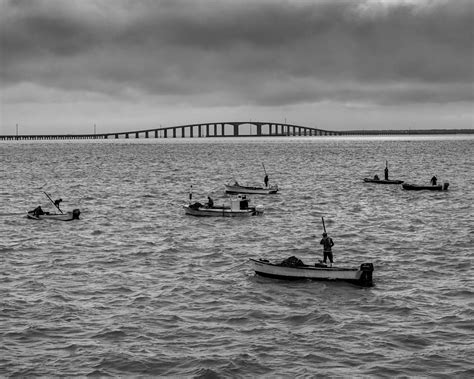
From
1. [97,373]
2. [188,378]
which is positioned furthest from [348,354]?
[97,373]

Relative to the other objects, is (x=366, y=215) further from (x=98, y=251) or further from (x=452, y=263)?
(x=98, y=251)

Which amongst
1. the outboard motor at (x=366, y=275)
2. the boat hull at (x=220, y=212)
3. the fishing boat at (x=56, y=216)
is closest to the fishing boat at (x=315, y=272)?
the outboard motor at (x=366, y=275)

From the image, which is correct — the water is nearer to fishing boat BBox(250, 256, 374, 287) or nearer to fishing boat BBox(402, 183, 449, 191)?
fishing boat BBox(250, 256, 374, 287)

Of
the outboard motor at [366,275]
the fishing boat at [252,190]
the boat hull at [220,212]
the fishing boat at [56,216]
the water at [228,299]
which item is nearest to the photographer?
the water at [228,299]

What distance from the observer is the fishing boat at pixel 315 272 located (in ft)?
107

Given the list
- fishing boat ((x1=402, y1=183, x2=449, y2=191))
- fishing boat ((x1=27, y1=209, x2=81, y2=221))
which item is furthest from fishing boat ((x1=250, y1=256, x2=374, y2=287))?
fishing boat ((x1=402, y1=183, x2=449, y2=191))

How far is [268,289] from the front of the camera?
3234cm

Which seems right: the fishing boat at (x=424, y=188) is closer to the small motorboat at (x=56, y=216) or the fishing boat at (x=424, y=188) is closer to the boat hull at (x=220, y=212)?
the boat hull at (x=220, y=212)

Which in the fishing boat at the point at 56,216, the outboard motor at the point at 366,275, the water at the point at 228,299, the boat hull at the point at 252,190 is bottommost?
the water at the point at 228,299

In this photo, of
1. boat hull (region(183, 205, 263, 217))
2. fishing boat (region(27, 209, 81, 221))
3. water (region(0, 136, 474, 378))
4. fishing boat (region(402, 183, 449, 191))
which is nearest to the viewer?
water (region(0, 136, 474, 378))

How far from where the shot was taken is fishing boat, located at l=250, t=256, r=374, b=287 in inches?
1281

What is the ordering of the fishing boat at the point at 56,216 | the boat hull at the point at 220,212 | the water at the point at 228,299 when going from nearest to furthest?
the water at the point at 228,299, the fishing boat at the point at 56,216, the boat hull at the point at 220,212

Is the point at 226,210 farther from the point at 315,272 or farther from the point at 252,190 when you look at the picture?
the point at 315,272

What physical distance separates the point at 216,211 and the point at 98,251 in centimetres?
1662
